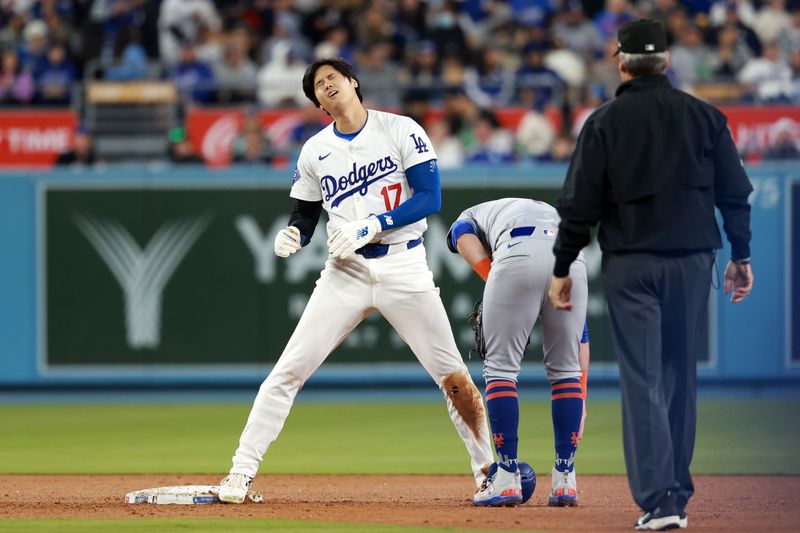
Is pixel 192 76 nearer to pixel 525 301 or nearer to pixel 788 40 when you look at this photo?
pixel 788 40

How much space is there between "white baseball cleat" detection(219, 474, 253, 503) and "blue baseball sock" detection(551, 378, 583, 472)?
58.7 inches

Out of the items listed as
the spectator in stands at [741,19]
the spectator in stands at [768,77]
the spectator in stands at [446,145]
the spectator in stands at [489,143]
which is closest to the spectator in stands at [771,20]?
the spectator in stands at [741,19]

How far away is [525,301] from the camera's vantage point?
6395 millimetres

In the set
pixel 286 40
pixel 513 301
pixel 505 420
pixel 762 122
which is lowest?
pixel 505 420

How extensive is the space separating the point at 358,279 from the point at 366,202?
378 mm

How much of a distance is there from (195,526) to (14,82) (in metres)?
11.7

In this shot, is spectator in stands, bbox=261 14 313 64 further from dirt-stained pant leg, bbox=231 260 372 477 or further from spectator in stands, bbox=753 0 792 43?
dirt-stained pant leg, bbox=231 260 372 477

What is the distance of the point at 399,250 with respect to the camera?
669 cm

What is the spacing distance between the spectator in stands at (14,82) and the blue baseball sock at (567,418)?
1113 cm

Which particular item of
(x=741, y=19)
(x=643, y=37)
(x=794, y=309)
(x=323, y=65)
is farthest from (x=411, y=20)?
(x=643, y=37)

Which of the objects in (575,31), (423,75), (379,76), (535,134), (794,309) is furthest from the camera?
(575,31)

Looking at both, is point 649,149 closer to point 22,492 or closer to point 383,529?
point 383,529

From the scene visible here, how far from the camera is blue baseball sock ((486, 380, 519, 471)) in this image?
645 centimetres

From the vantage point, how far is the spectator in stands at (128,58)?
52.7 feet
